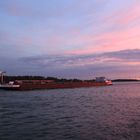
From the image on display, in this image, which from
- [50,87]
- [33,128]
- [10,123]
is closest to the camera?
[33,128]

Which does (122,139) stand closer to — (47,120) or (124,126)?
(124,126)

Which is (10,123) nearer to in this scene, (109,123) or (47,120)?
(47,120)

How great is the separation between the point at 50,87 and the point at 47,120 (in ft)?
241

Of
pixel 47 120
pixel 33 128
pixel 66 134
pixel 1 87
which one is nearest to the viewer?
pixel 66 134

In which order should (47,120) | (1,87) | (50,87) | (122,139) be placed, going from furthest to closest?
(50,87)
(1,87)
(47,120)
(122,139)

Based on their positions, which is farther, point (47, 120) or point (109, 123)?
point (47, 120)

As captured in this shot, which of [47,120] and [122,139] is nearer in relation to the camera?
[122,139]

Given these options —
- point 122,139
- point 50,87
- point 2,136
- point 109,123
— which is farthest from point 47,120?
point 50,87

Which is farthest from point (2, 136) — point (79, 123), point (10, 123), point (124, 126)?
point (124, 126)

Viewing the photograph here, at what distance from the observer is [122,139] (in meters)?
17.4

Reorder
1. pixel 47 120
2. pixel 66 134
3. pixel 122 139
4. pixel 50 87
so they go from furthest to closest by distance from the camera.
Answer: pixel 50 87, pixel 47 120, pixel 66 134, pixel 122 139

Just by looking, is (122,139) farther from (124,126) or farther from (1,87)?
(1,87)

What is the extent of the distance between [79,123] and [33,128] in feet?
12.3

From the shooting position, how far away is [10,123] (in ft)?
75.1
